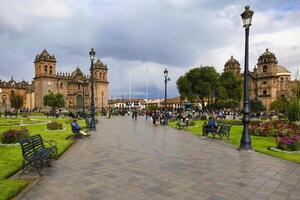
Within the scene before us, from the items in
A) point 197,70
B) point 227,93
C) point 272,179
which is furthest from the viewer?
point 227,93

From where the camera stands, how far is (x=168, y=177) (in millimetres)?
7637

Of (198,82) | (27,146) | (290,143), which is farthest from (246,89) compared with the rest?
(198,82)

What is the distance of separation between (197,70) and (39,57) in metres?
59.1

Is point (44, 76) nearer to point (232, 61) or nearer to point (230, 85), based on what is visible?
point (230, 85)

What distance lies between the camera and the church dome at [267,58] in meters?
92.1

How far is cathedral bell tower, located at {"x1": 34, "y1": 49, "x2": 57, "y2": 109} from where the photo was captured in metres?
92.9

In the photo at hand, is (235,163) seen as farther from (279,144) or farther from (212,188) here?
(279,144)

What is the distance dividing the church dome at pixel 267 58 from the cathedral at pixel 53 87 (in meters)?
54.5

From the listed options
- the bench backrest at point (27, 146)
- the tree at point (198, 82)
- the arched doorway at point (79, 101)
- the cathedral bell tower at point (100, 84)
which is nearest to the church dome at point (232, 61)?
the tree at point (198, 82)

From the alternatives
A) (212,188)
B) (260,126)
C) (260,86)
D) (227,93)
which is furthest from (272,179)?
(260,86)

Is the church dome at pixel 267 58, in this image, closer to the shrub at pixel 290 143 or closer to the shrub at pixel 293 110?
the shrub at pixel 293 110

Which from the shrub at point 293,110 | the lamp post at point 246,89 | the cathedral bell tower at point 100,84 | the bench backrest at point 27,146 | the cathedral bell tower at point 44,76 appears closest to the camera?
the bench backrest at point 27,146

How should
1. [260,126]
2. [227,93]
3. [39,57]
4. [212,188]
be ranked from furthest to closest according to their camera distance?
[39,57] < [227,93] < [260,126] < [212,188]

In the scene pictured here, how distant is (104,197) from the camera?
604 cm
